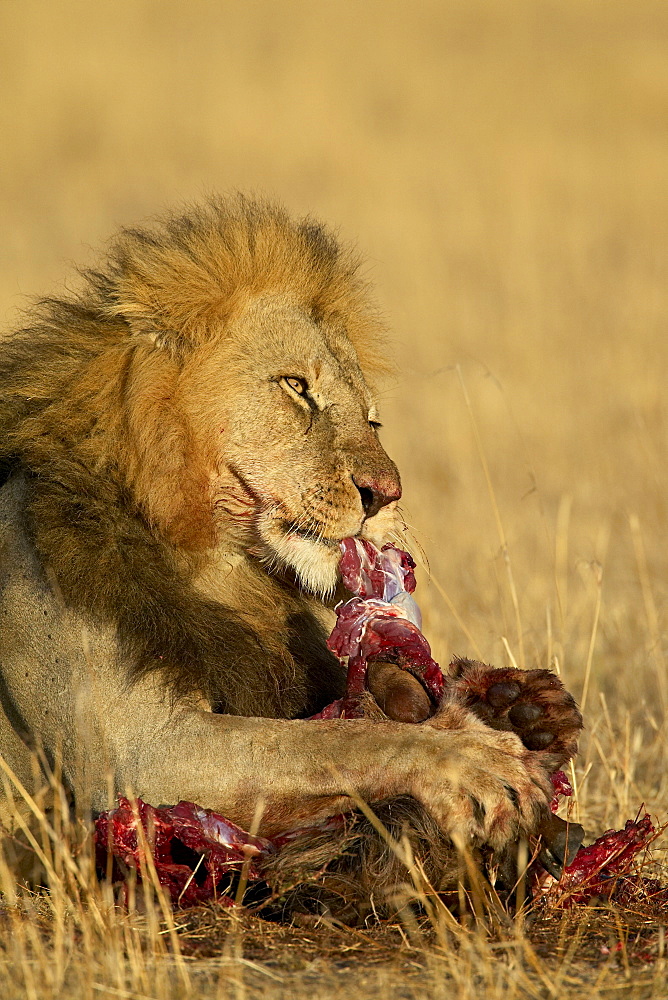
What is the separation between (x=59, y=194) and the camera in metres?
17.2

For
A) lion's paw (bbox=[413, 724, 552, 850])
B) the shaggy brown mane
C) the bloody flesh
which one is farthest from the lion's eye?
lion's paw (bbox=[413, 724, 552, 850])

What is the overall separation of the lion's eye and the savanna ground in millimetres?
946

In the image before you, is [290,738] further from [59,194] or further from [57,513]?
[59,194]

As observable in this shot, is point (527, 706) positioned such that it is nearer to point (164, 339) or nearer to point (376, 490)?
point (376, 490)

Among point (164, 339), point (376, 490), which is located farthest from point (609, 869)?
point (164, 339)

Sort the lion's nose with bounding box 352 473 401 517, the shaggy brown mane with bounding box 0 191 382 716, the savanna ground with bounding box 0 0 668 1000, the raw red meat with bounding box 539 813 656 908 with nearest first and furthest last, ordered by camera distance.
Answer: the savanna ground with bounding box 0 0 668 1000, the raw red meat with bounding box 539 813 656 908, the shaggy brown mane with bounding box 0 191 382 716, the lion's nose with bounding box 352 473 401 517

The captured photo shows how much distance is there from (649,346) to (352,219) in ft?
16.8

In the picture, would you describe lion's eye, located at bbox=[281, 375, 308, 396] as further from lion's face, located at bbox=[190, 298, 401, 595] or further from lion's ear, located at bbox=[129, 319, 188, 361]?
lion's ear, located at bbox=[129, 319, 188, 361]

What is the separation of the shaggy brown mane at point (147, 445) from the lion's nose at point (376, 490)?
41cm

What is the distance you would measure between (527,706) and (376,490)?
686 millimetres

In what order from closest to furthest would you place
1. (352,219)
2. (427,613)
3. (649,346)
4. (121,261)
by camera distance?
1. (121,261)
2. (427,613)
3. (649,346)
4. (352,219)

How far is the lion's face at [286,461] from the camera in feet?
12.2

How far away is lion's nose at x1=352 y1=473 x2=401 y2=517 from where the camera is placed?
12.2 ft

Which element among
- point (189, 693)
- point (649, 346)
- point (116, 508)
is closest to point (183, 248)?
point (116, 508)
